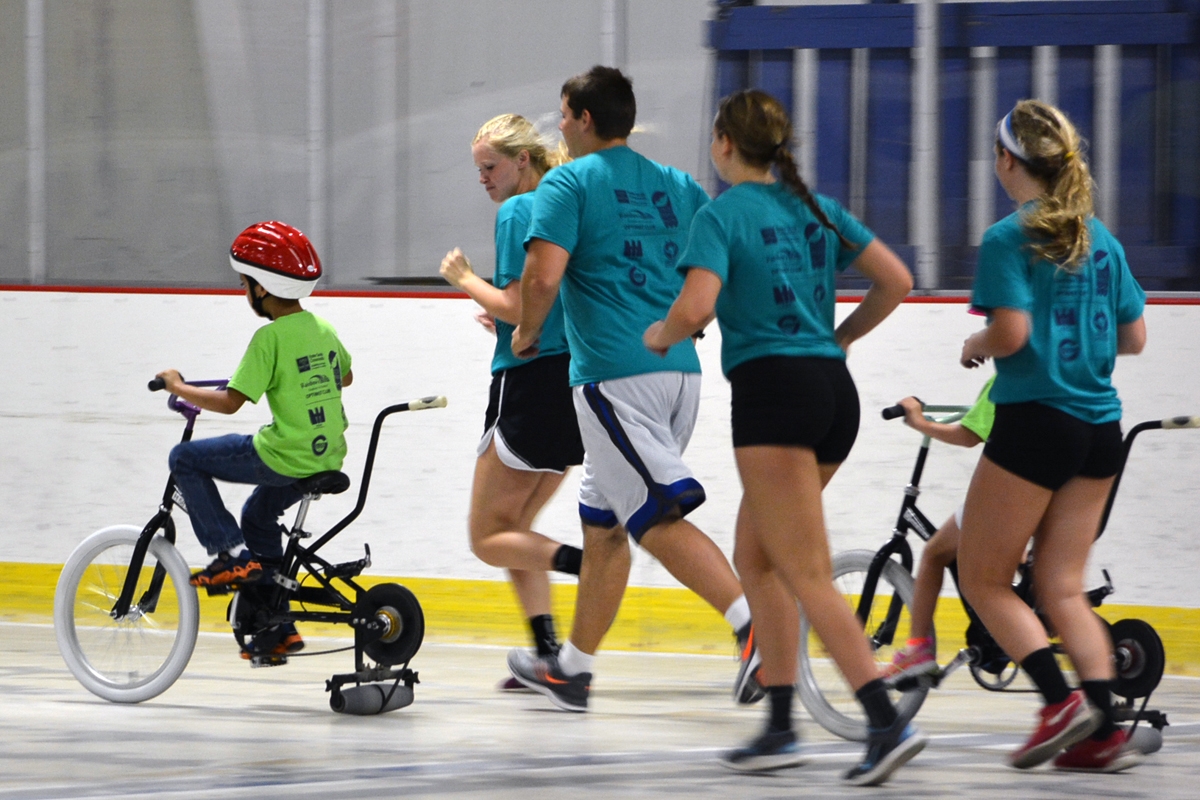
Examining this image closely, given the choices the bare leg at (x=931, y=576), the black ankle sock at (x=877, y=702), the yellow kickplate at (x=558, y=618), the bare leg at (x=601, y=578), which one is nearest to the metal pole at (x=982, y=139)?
the yellow kickplate at (x=558, y=618)

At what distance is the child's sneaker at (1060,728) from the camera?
12.8 feet

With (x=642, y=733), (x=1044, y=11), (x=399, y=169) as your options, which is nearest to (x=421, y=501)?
(x=399, y=169)

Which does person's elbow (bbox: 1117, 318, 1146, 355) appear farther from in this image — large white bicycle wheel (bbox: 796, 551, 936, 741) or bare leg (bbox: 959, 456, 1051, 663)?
large white bicycle wheel (bbox: 796, 551, 936, 741)

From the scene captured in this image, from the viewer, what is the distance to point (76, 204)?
8.00 metres

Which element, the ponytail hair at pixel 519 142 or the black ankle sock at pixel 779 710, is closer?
the black ankle sock at pixel 779 710

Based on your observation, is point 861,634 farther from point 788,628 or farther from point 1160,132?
point 1160,132

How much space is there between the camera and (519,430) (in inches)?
199

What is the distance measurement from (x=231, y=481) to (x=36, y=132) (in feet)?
12.1

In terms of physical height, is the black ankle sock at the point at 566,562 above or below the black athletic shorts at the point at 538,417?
below

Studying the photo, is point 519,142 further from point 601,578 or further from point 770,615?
point 770,615

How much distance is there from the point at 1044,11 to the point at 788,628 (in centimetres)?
372

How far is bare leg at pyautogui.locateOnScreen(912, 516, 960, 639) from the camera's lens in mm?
4539

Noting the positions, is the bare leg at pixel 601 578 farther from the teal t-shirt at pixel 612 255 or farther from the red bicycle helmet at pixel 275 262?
the red bicycle helmet at pixel 275 262

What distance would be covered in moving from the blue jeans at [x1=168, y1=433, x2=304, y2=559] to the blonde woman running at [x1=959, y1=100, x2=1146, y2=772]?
6.42 feet
